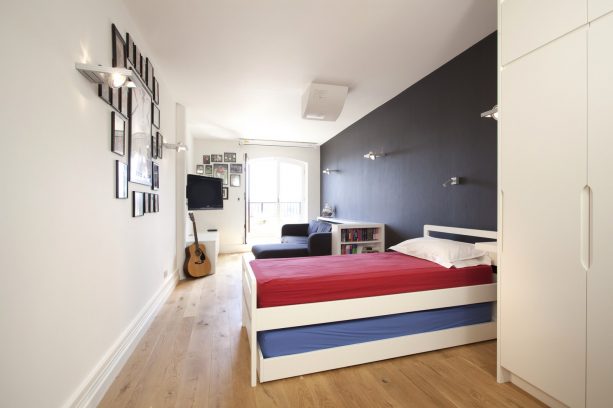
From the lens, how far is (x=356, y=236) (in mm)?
4199

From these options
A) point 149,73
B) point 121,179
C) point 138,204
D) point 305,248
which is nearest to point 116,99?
point 121,179

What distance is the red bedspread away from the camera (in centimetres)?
182

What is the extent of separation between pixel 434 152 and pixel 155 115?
3.01 m

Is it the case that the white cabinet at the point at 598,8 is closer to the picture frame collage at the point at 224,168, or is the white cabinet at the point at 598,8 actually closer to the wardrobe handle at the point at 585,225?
the wardrobe handle at the point at 585,225

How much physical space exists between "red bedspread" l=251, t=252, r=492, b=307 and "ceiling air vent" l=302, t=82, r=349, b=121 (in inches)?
75.7

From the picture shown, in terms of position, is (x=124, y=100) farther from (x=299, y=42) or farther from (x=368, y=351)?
(x=368, y=351)

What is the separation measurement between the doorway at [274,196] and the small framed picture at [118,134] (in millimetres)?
4747

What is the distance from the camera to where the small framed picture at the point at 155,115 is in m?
2.72

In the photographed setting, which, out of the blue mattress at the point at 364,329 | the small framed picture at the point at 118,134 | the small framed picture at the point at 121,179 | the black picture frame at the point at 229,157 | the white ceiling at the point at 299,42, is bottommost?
the blue mattress at the point at 364,329

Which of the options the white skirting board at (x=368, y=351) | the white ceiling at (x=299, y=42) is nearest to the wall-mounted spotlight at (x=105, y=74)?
the white ceiling at (x=299, y=42)

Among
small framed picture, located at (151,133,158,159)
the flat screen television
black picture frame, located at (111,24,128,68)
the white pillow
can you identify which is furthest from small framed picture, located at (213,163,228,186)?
the white pillow

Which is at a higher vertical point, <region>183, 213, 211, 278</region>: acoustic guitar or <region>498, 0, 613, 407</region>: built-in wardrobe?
<region>498, 0, 613, 407</region>: built-in wardrobe

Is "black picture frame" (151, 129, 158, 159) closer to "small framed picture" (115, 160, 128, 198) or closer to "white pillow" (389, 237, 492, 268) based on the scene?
"small framed picture" (115, 160, 128, 198)

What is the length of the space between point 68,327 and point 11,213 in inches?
26.2
